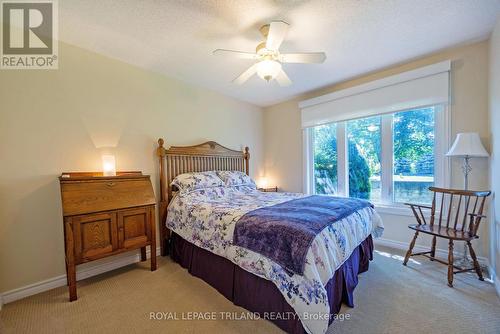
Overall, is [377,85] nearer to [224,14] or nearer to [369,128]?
[369,128]

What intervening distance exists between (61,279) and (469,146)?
436 centimetres

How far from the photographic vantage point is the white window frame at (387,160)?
2.55 m

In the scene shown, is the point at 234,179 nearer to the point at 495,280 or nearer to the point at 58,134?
the point at 58,134

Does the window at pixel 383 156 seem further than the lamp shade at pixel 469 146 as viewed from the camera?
Yes

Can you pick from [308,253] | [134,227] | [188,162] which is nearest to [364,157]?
[308,253]

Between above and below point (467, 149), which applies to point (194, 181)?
below

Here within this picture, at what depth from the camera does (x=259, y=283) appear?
1.63 meters

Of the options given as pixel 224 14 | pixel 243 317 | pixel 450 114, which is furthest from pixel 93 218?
pixel 450 114

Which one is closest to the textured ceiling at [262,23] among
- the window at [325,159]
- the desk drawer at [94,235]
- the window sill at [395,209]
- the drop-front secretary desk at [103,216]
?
the window at [325,159]

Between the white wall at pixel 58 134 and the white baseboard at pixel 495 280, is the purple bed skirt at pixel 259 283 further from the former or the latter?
the white wall at pixel 58 134

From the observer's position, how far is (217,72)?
9.62 feet

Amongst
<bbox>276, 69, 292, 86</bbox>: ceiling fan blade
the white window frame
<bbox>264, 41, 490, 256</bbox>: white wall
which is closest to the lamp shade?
<bbox>264, 41, 490, 256</bbox>: white wall

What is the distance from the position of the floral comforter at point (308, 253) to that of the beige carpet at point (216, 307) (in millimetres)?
381

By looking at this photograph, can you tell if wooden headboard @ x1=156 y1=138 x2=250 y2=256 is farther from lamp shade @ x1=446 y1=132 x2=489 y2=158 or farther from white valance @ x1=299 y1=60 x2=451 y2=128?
lamp shade @ x1=446 y1=132 x2=489 y2=158
